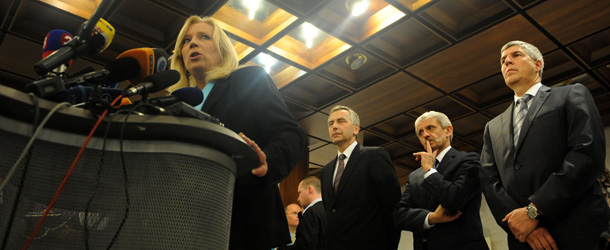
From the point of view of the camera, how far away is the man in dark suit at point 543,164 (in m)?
1.81

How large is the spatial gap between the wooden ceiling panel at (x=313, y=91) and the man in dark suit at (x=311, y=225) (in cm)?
137

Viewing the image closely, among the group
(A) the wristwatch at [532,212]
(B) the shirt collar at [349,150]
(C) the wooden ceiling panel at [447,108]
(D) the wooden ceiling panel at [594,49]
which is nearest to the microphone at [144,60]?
(A) the wristwatch at [532,212]

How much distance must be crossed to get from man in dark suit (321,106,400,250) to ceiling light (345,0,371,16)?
58.3 inches

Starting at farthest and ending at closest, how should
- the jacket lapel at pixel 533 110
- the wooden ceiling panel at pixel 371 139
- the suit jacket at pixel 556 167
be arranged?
the wooden ceiling panel at pixel 371 139 < the jacket lapel at pixel 533 110 < the suit jacket at pixel 556 167

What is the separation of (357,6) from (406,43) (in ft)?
2.41

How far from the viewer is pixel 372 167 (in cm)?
286

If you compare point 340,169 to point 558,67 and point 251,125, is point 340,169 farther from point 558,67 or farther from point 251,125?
point 558,67

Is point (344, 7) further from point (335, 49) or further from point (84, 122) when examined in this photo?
point (84, 122)

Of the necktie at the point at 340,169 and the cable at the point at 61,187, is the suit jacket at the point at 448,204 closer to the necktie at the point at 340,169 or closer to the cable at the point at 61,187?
the necktie at the point at 340,169

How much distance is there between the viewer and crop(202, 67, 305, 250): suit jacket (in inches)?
46.3

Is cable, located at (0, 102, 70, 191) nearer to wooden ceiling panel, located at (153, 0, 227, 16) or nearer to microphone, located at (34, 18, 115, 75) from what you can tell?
microphone, located at (34, 18, 115, 75)

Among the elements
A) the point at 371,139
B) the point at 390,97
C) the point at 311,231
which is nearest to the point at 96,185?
the point at 311,231

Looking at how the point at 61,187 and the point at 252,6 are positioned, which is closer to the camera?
the point at 61,187

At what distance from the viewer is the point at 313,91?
5477 millimetres
